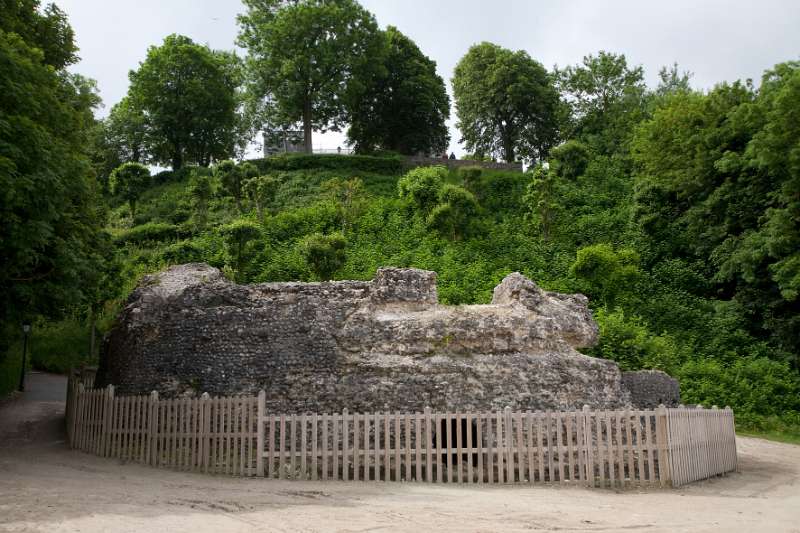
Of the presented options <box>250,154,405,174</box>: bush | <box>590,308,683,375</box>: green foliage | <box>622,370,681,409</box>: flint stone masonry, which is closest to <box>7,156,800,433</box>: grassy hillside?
<box>590,308,683,375</box>: green foliage

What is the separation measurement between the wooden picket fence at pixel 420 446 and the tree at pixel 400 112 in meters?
48.0

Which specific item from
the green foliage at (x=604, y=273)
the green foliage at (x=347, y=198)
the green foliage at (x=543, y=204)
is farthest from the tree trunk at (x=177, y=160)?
the green foliage at (x=604, y=273)

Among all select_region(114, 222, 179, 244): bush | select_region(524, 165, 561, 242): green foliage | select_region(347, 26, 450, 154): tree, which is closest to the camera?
select_region(524, 165, 561, 242): green foliage

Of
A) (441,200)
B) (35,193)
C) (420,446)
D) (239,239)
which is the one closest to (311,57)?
(441,200)

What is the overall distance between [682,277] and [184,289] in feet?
77.2

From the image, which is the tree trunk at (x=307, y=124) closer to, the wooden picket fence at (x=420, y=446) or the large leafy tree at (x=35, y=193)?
the large leafy tree at (x=35, y=193)

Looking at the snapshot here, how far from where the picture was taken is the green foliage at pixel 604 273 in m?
27.0

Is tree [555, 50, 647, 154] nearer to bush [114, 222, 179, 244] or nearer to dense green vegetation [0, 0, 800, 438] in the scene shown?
dense green vegetation [0, 0, 800, 438]

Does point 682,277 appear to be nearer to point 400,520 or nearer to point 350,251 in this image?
point 350,251

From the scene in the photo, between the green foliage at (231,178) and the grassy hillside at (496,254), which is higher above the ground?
the green foliage at (231,178)

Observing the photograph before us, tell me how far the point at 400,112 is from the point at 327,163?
13.0m

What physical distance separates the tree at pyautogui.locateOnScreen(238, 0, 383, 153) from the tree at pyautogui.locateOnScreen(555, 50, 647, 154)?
53.1 feet

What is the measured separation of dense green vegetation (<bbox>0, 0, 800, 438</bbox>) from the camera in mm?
16000

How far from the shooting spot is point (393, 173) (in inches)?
1937
